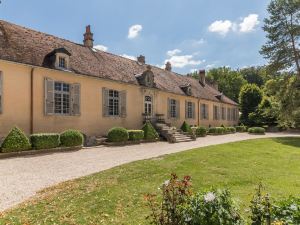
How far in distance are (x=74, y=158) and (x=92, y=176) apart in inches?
156

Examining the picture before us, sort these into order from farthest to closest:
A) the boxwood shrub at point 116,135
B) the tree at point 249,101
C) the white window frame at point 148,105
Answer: the tree at point 249,101
the white window frame at point 148,105
the boxwood shrub at point 116,135

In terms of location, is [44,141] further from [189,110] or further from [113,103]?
[189,110]

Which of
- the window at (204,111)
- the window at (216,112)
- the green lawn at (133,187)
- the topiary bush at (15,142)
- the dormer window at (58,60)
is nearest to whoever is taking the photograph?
the green lawn at (133,187)

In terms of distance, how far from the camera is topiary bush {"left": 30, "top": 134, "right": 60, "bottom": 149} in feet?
43.7

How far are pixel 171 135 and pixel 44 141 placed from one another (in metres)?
9.90

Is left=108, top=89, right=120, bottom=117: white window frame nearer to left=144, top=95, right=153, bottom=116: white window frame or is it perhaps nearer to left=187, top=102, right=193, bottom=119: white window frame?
left=144, top=95, right=153, bottom=116: white window frame

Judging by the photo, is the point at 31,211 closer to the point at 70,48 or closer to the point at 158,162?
the point at 158,162

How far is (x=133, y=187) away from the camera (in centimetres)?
724

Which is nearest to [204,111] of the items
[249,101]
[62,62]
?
[249,101]

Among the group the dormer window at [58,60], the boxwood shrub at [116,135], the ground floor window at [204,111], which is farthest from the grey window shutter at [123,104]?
the ground floor window at [204,111]

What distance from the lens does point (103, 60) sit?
21.7 meters

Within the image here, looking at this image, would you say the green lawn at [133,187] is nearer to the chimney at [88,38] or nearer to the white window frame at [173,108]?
the chimney at [88,38]

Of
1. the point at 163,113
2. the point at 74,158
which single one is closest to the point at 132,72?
the point at 163,113

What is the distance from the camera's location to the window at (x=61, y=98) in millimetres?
16344
